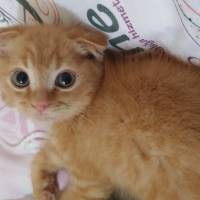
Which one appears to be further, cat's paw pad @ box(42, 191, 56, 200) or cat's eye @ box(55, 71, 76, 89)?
cat's paw pad @ box(42, 191, 56, 200)

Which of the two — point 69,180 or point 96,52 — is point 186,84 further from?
point 69,180

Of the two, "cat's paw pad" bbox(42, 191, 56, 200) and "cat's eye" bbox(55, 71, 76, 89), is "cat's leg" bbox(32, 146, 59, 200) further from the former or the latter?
"cat's eye" bbox(55, 71, 76, 89)

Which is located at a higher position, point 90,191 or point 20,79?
point 20,79

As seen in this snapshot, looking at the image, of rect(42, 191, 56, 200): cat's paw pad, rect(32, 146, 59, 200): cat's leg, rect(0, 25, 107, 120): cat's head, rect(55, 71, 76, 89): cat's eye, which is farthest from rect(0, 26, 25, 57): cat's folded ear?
rect(42, 191, 56, 200): cat's paw pad

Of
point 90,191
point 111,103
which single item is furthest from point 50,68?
point 90,191

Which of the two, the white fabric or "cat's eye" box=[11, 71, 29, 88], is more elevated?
the white fabric

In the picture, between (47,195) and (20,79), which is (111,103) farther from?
(47,195)

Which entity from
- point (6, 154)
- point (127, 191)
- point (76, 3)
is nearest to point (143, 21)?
point (76, 3)
